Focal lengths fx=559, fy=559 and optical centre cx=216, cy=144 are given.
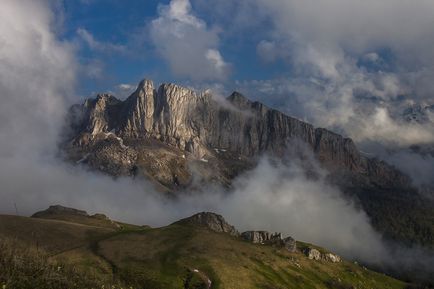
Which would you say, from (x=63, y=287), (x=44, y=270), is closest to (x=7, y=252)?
(x=44, y=270)

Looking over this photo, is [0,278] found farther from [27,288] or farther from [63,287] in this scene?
[63,287]

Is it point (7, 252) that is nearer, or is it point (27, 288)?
point (27, 288)

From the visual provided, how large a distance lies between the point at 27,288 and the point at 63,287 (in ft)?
23.5

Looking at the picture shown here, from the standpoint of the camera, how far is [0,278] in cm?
8650

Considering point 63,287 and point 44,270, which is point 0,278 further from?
point 44,270

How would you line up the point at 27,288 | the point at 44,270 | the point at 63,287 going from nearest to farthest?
the point at 27,288, the point at 63,287, the point at 44,270

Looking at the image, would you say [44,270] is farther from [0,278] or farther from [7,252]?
[7,252]

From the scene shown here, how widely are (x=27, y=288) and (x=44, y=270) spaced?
20189 mm

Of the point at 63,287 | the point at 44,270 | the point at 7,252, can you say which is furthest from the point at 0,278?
the point at 7,252

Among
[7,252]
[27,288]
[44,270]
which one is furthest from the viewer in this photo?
[7,252]

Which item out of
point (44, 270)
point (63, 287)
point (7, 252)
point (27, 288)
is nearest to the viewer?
point (27, 288)

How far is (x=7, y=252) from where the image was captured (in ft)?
445

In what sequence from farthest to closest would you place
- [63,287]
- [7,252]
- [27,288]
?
[7,252], [63,287], [27,288]

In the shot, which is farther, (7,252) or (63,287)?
(7,252)
